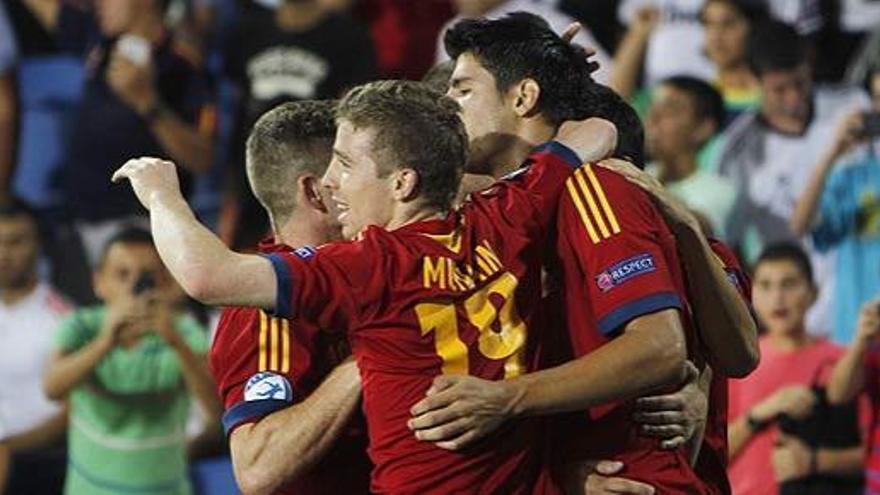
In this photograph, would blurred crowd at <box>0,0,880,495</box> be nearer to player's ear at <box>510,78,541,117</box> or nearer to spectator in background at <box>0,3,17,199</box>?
spectator in background at <box>0,3,17,199</box>

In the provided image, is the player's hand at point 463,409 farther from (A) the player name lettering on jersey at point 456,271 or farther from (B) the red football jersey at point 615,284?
(B) the red football jersey at point 615,284

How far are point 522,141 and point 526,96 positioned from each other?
10 centimetres

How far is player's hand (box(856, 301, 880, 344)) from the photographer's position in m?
8.46

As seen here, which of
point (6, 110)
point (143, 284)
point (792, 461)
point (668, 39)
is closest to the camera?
point (792, 461)

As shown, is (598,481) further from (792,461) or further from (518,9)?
(518,9)

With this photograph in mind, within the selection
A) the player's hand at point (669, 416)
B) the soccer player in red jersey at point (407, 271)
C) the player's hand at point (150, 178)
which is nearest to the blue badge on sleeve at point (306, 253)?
the soccer player in red jersey at point (407, 271)

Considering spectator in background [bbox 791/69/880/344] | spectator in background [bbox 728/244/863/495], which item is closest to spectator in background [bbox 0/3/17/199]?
spectator in background [bbox 728/244/863/495]

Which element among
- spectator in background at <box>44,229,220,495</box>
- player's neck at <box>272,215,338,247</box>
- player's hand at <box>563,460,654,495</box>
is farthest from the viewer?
spectator in background at <box>44,229,220,495</box>

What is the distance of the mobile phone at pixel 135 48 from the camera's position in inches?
356

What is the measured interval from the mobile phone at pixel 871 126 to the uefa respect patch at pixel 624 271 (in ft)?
16.8

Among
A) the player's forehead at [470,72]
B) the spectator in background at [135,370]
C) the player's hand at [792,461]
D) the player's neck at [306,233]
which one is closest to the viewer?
the player's forehead at [470,72]

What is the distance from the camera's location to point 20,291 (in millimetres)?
9086

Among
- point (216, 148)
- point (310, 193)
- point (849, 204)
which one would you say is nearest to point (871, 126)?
point (849, 204)

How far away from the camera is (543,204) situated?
4.14m
